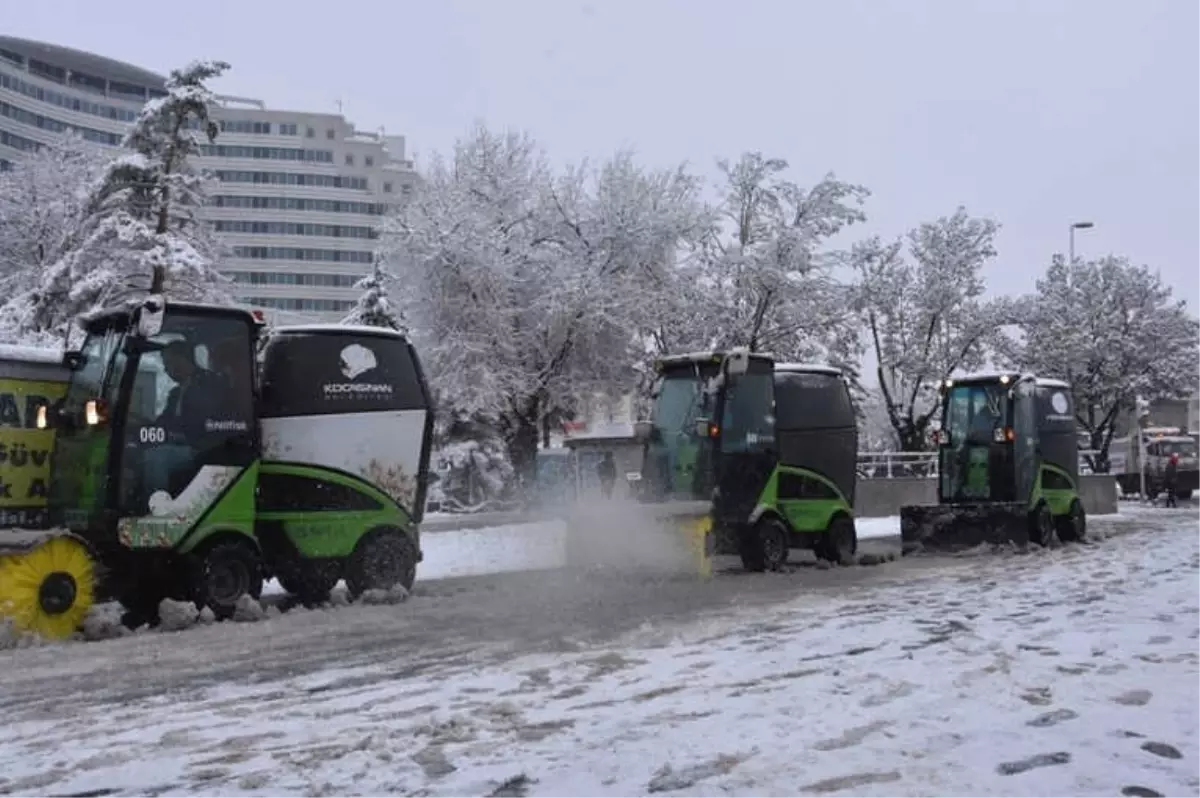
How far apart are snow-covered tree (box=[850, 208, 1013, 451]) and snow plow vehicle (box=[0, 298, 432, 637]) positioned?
3241 centimetres

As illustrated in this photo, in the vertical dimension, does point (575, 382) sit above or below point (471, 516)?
above

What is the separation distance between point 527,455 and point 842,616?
23153mm

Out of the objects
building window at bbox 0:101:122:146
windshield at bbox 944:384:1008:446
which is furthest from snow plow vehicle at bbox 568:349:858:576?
building window at bbox 0:101:122:146

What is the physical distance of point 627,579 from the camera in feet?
45.8

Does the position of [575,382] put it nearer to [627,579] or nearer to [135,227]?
[135,227]

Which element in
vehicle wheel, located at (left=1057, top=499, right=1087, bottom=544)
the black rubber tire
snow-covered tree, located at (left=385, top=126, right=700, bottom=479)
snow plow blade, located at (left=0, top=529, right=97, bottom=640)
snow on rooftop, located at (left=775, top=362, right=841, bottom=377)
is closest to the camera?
snow plow blade, located at (left=0, top=529, right=97, bottom=640)

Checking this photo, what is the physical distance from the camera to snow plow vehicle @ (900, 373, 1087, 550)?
60.0 ft

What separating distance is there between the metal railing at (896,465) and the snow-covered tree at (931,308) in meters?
14.0

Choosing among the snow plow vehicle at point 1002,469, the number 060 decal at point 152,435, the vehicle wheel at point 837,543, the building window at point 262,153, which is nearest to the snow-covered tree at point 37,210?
the number 060 decal at point 152,435

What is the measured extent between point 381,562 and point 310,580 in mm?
750

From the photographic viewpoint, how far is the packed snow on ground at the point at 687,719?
527 cm

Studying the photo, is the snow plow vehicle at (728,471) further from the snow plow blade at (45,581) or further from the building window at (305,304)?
the building window at (305,304)

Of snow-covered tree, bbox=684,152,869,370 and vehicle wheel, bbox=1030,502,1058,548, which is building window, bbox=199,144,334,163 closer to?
snow-covered tree, bbox=684,152,869,370

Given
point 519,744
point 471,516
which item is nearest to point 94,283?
point 471,516
